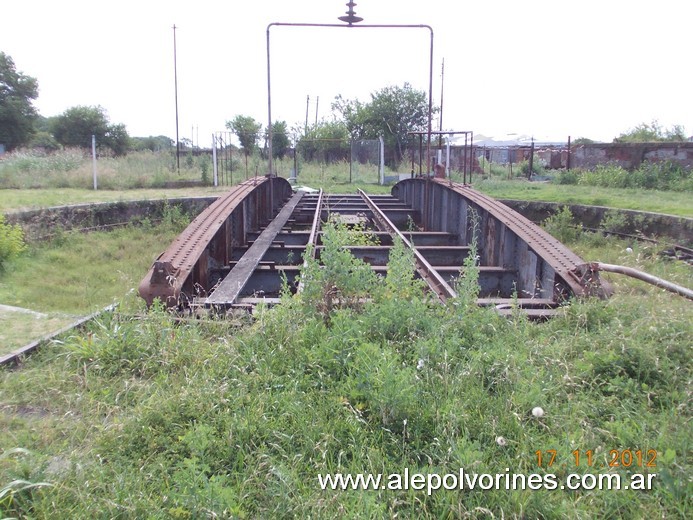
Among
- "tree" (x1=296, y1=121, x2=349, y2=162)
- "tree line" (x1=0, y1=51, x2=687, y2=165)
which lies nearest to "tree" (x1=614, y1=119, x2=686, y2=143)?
"tree line" (x1=0, y1=51, x2=687, y2=165)

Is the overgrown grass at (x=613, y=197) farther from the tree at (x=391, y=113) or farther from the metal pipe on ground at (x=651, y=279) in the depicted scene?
the tree at (x=391, y=113)

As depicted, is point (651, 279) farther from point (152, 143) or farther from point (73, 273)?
point (152, 143)

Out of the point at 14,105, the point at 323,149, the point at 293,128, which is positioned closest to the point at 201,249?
the point at 323,149

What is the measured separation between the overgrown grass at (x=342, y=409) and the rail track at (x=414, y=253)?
60 centimetres

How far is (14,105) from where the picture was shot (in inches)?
1890

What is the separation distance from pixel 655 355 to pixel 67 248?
9676 mm

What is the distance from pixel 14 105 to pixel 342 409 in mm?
54530

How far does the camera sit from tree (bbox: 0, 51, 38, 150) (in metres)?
47.8

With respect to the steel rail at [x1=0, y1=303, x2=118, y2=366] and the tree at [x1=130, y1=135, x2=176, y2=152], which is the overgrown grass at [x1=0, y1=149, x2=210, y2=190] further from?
the tree at [x1=130, y1=135, x2=176, y2=152]

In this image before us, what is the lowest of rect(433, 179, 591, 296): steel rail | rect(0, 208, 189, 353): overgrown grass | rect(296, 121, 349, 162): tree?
rect(0, 208, 189, 353): overgrown grass

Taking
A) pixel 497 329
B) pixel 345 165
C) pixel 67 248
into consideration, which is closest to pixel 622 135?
pixel 345 165

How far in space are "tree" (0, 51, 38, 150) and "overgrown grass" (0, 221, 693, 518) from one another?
2064 inches

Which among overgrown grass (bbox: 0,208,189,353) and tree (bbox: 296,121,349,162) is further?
tree (bbox: 296,121,349,162)

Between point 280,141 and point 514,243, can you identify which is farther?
point 280,141
